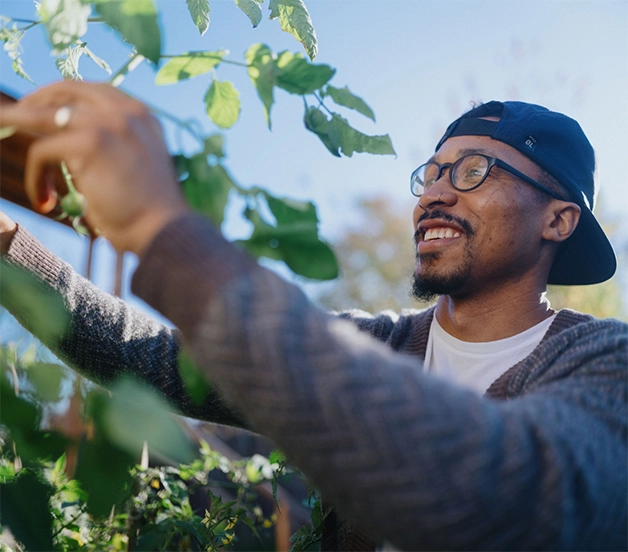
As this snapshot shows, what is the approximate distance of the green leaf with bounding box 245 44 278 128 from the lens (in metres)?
0.75

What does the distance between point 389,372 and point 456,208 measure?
126 centimetres

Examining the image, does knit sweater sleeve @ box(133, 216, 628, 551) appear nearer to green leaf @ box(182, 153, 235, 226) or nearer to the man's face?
green leaf @ box(182, 153, 235, 226)

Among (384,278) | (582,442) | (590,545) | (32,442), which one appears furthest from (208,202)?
(384,278)

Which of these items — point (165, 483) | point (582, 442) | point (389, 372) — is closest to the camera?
point (389, 372)

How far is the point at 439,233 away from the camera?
1873 mm

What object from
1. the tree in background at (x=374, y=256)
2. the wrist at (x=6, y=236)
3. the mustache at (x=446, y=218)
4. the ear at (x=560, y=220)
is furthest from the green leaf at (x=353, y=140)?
the tree in background at (x=374, y=256)

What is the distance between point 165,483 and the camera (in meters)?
1.50

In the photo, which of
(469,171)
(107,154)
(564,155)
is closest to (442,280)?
(469,171)

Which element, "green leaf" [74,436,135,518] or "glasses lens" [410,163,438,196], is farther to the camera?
"glasses lens" [410,163,438,196]

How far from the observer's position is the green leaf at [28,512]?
24.5 inches

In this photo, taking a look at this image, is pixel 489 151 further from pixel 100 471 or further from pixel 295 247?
pixel 100 471

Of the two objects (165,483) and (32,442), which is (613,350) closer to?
(32,442)

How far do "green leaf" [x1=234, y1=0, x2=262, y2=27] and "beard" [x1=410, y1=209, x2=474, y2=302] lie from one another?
3.25ft

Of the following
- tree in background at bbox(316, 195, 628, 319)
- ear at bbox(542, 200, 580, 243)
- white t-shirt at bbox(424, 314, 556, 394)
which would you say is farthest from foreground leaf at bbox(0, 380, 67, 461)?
tree in background at bbox(316, 195, 628, 319)
